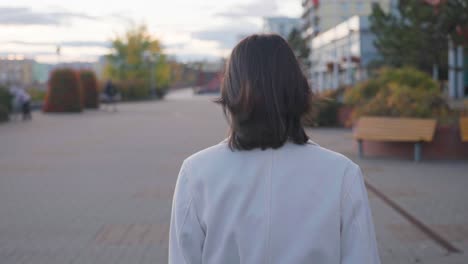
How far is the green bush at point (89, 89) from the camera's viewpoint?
40.6 m

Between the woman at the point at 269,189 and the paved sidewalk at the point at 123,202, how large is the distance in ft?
12.3

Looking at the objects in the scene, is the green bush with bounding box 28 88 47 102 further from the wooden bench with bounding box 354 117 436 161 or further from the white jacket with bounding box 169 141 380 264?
the white jacket with bounding box 169 141 380 264

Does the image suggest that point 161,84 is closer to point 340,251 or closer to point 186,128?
point 186,128

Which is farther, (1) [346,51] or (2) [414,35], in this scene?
(1) [346,51]

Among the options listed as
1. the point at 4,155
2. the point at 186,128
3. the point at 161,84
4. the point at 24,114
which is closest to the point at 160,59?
the point at 161,84

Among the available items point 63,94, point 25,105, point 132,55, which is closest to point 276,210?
point 25,105

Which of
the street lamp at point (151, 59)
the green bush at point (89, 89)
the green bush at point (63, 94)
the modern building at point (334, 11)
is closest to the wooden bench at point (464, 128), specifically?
the green bush at point (63, 94)

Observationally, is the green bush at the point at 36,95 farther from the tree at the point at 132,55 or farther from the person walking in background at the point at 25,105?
the tree at the point at 132,55

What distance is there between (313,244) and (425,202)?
6604 millimetres

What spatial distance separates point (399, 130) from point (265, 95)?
11016mm

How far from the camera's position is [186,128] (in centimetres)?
2277

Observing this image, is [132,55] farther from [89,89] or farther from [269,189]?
[269,189]

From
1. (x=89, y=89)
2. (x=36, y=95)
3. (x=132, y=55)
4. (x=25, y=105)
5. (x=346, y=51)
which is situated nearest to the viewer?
(x=25, y=105)

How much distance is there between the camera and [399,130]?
12.7 meters
